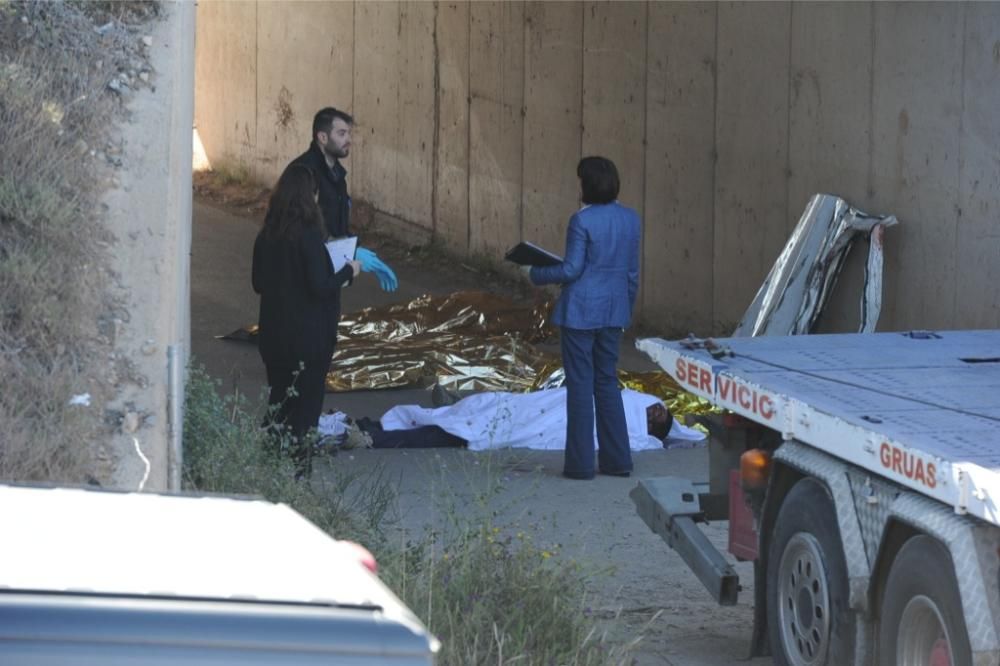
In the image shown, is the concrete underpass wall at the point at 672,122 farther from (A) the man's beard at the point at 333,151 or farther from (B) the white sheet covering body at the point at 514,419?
(A) the man's beard at the point at 333,151

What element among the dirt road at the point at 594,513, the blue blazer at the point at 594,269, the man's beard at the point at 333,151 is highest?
the man's beard at the point at 333,151

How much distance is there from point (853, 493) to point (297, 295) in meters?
3.66

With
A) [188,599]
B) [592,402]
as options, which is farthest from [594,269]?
[188,599]

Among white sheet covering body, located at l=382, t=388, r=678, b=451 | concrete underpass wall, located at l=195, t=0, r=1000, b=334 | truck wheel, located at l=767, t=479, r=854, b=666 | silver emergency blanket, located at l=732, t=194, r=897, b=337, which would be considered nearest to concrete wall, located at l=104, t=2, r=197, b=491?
truck wheel, located at l=767, t=479, r=854, b=666

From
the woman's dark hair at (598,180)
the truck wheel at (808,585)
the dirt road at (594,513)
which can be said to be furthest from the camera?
the woman's dark hair at (598,180)

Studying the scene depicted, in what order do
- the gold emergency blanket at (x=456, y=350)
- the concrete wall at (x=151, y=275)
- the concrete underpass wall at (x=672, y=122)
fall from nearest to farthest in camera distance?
the concrete wall at (x=151, y=275) < the concrete underpass wall at (x=672, y=122) < the gold emergency blanket at (x=456, y=350)

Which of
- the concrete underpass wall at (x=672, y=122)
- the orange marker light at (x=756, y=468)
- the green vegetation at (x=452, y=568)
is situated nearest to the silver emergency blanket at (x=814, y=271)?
the concrete underpass wall at (x=672, y=122)

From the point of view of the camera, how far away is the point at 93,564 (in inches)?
87.0

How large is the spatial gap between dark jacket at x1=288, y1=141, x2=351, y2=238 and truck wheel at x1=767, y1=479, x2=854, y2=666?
139 inches

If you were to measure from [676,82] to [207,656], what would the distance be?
12.0m

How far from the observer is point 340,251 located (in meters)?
7.70

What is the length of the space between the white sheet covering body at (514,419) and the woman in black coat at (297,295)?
6.51 ft

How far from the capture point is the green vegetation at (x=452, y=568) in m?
4.84

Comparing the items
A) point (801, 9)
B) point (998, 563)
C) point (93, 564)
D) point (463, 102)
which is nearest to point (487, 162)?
point (463, 102)
